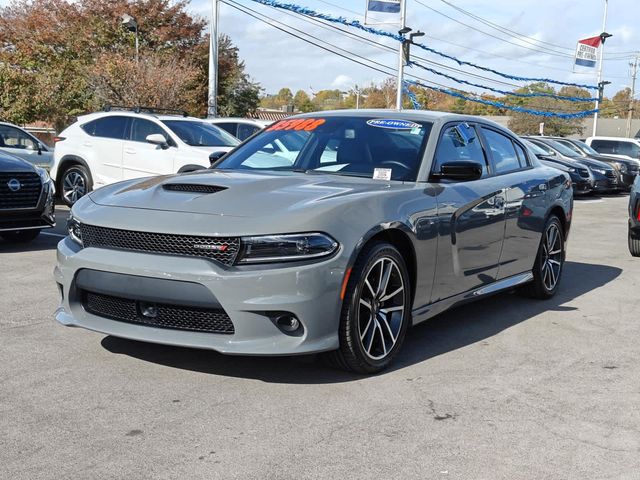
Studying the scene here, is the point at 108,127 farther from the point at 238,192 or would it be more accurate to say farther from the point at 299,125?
the point at 238,192

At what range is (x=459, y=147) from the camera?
5.78 metres

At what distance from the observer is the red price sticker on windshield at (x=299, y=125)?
19.1 ft

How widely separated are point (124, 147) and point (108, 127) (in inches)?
25.2

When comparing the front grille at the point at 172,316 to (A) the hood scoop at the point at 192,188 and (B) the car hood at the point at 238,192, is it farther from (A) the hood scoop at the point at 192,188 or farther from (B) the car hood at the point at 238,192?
(A) the hood scoop at the point at 192,188

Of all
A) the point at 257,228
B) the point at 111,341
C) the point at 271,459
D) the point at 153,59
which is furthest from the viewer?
the point at 153,59

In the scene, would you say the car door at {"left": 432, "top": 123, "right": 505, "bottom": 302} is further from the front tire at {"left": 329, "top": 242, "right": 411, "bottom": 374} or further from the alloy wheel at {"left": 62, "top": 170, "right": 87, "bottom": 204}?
the alloy wheel at {"left": 62, "top": 170, "right": 87, "bottom": 204}

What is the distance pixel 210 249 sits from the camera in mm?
4133

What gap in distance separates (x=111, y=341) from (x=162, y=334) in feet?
3.47

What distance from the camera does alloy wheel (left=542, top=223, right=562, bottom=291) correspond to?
692 centimetres

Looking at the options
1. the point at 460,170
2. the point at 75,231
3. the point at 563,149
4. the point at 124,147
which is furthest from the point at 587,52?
the point at 75,231

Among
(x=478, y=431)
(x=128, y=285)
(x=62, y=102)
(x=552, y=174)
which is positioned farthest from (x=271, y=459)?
(x=62, y=102)

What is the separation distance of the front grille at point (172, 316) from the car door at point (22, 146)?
36.8ft

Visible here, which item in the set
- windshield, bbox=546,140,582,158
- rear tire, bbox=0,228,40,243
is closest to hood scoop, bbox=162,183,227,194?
rear tire, bbox=0,228,40,243

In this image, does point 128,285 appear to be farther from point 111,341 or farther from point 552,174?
point 552,174
